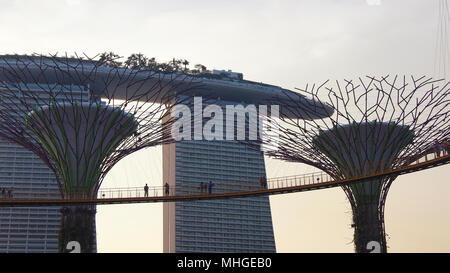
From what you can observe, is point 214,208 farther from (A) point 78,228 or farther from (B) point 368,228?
(A) point 78,228

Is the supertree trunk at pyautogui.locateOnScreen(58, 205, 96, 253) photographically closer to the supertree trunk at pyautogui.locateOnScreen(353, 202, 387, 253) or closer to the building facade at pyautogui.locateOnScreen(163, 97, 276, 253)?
the supertree trunk at pyautogui.locateOnScreen(353, 202, 387, 253)

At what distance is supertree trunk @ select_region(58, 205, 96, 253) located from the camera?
1469 inches

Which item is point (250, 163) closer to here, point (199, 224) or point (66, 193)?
point (199, 224)

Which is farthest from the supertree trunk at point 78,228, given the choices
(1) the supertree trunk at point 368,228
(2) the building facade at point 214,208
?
(2) the building facade at point 214,208

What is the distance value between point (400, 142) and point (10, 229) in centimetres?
5478

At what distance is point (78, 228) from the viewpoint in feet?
123

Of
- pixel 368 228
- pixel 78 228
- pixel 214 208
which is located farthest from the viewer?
pixel 214 208

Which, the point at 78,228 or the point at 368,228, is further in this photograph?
the point at 368,228

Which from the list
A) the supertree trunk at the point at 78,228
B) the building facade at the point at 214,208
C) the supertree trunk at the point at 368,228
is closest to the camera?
the supertree trunk at the point at 78,228

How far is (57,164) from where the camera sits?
126 ft

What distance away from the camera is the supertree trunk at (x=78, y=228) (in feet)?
122

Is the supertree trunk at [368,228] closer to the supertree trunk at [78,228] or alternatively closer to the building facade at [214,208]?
the supertree trunk at [78,228]

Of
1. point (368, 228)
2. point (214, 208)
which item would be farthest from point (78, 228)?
point (214, 208)
